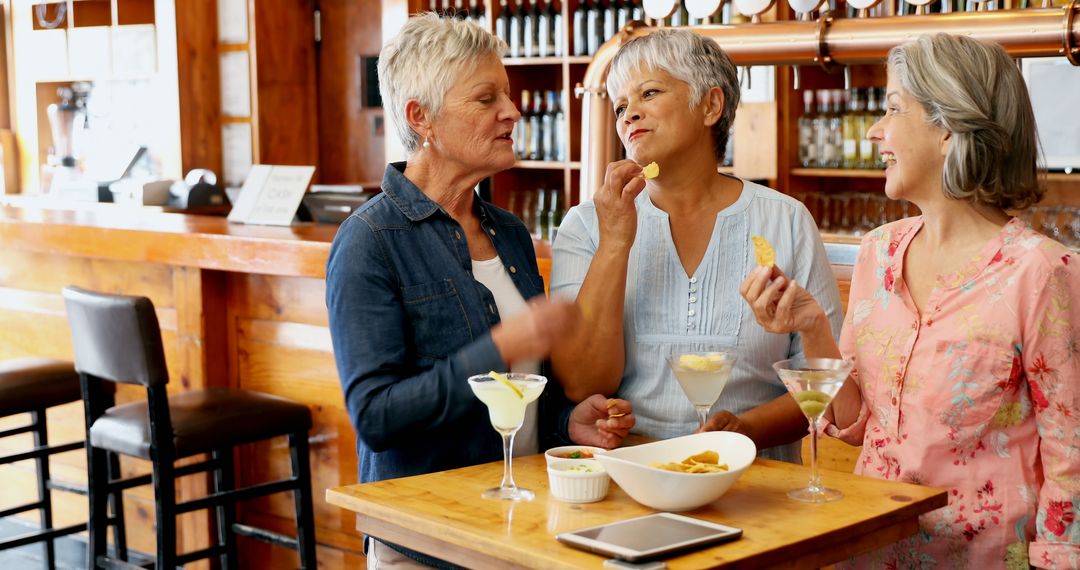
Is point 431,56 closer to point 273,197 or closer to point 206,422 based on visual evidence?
point 206,422

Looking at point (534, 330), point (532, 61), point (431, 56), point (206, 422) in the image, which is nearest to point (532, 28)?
point (532, 61)

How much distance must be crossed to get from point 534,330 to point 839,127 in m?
4.06

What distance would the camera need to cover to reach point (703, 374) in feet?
6.52

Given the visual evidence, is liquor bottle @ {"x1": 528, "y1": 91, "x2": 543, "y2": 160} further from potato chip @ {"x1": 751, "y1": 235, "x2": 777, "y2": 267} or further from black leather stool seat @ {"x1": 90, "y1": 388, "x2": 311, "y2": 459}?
potato chip @ {"x1": 751, "y1": 235, "x2": 777, "y2": 267}

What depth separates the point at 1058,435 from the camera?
181cm

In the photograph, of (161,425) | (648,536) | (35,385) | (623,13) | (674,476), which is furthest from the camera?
(623,13)

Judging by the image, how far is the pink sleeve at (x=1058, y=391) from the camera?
1.80 metres

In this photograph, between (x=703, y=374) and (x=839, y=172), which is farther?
(x=839, y=172)

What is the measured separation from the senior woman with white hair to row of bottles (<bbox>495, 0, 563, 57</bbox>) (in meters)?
4.36

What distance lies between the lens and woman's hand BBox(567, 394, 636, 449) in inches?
83.4

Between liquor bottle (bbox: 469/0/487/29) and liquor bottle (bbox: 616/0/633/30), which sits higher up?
liquor bottle (bbox: 469/0/487/29)

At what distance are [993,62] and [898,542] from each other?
31.5 inches

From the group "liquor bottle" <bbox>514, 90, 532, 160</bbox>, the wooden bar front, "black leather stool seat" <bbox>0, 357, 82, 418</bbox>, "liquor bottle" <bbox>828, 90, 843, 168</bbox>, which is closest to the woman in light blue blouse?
the wooden bar front

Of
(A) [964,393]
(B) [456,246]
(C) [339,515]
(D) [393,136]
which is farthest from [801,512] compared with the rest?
(D) [393,136]
